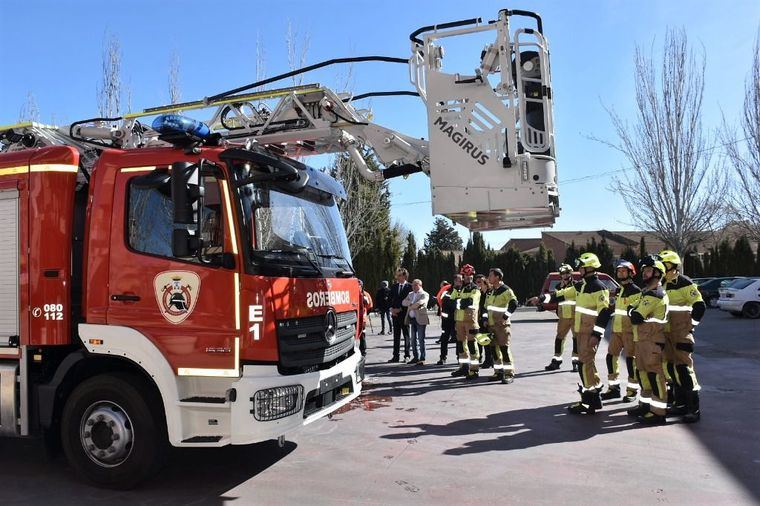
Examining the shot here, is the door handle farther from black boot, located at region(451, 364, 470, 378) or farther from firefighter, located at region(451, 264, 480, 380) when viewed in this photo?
black boot, located at region(451, 364, 470, 378)

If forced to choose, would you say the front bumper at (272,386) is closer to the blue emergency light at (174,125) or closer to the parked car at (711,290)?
the blue emergency light at (174,125)

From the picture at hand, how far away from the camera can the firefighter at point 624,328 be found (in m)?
7.45

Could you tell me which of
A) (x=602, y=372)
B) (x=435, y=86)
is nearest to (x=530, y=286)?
(x=602, y=372)

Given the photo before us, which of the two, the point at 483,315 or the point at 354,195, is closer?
the point at 483,315

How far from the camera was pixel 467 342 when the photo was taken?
10.1 meters

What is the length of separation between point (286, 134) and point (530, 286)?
3136 cm

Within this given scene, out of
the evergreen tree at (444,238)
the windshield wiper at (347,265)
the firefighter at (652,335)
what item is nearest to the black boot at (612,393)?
the firefighter at (652,335)

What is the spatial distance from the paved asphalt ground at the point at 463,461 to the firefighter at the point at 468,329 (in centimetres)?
151

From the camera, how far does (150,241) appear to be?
474cm

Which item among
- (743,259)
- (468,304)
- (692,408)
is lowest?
(692,408)

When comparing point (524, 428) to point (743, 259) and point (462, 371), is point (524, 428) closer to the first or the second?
point (462, 371)

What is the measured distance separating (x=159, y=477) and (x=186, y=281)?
5.96ft

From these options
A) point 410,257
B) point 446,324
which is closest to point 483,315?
point 446,324

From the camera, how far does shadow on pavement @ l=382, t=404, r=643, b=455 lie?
607 centimetres
